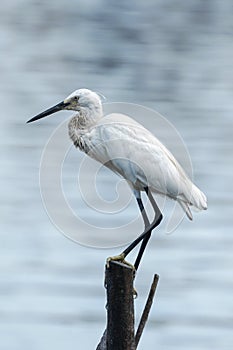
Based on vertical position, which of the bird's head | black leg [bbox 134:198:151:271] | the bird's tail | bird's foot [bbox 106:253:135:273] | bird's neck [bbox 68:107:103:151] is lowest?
bird's foot [bbox 106:253:135:273]

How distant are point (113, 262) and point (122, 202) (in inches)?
15.9

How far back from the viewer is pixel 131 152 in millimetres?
2260

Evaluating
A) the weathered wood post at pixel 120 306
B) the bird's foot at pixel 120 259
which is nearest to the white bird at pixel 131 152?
the bird's foot at pixel 120 259

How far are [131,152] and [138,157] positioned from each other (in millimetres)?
24

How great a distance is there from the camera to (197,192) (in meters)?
2.18

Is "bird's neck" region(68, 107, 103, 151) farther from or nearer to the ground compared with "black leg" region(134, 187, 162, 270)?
farther from the ground

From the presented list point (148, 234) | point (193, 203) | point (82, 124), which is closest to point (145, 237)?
point (148, 234)

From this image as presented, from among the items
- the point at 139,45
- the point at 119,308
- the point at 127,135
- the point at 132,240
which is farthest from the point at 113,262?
the point at 139,45

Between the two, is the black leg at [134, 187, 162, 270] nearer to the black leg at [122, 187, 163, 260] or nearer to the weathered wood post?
the black leg at [122, 187, 163, 260]

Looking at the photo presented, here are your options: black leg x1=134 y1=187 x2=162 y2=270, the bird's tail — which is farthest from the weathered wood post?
the bird's tail

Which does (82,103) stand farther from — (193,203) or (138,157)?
(193,203)

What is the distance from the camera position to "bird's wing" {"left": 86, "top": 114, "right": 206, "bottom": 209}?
2195mm

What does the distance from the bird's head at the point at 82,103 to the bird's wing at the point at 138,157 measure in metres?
0.06

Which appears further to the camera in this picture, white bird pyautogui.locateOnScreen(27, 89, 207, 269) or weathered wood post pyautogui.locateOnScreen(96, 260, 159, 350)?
white bird pyautogui.locateOnScreen(27, 89, 207, 269)
